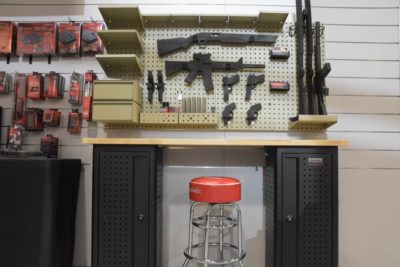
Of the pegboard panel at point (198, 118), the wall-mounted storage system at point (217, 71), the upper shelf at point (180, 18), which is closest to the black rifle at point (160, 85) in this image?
the wall-mounted storage system at point (217, 71)

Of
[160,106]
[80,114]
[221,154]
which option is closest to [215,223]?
[221,154]

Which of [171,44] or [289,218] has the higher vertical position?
[171,44]

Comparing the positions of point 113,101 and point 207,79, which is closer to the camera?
point 113,101

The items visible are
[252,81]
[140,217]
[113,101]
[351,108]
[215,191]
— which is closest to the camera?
[215,191]

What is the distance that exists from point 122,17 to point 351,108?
6.38 ft

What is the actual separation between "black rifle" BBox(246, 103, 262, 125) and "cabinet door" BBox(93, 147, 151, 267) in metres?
0.88

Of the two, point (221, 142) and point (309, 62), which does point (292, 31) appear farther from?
point (221, 142)

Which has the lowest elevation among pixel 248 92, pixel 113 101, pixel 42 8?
pixel 113 101

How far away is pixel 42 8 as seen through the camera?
2.39 m

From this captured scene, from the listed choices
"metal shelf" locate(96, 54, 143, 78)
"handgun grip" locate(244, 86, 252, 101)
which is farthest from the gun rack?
"metal shelf" locate(96, 54, 143, 78)

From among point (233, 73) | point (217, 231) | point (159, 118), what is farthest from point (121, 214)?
point (233, 73)

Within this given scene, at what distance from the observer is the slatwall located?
2.29 meters

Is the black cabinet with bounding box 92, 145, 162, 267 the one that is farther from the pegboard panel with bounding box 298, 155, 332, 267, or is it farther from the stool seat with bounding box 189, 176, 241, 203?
the pegboard panel with bounding box 298, 155, 332, 267

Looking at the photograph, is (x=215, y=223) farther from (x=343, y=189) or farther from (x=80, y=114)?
(x=80, y=114)
